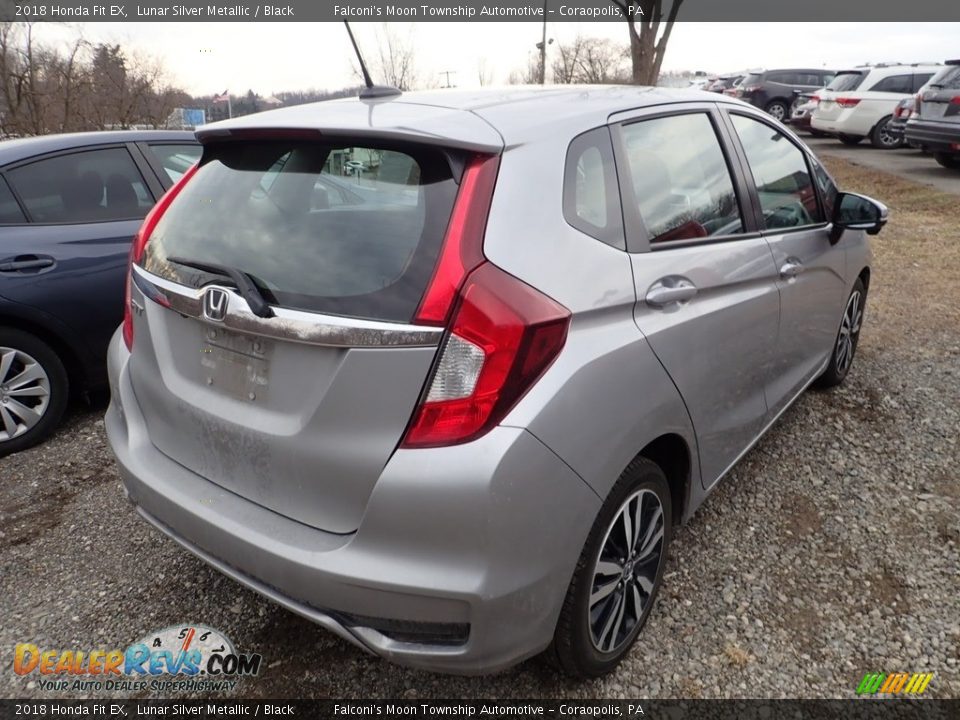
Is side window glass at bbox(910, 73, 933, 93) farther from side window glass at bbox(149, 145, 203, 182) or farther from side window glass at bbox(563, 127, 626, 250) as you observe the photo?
side window glass at bbox(563, 127, 626, 250)

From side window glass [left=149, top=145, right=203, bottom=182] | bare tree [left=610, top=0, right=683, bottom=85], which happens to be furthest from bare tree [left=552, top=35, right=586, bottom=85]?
side window glass [left=149, top=145, right=203, bottom=182]

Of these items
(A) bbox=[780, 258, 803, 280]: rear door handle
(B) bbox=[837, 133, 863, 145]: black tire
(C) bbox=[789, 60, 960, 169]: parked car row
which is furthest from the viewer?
(B) bbox=[837, 133, 863, 145]: black tire

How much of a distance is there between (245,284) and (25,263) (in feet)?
7.92

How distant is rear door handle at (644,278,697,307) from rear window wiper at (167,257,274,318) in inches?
41.7

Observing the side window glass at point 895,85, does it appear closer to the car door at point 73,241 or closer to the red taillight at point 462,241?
the car door at point 73,241

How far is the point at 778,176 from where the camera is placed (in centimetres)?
313

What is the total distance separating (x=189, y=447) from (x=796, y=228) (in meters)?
2.64

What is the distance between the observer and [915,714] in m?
2.06

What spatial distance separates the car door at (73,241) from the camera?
353cm

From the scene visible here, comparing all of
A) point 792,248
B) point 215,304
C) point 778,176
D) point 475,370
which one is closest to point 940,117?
point 778,176

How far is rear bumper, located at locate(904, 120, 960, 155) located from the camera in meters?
10.5

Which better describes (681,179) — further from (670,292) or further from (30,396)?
(30,396)

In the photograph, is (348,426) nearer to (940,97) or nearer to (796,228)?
(796,228)

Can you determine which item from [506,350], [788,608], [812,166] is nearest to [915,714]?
[788,608]
